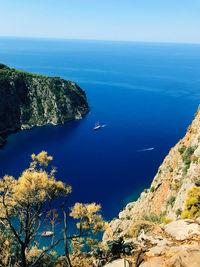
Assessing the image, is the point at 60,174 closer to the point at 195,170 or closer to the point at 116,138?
the point at 116,138

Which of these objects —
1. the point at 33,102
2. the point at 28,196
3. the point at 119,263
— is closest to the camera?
the point at 119,263

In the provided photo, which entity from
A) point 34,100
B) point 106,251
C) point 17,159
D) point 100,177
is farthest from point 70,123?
point 106,251

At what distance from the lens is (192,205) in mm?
27766

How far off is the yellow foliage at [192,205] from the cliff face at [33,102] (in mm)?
96672

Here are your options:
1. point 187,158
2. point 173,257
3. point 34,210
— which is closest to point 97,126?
point 187,158

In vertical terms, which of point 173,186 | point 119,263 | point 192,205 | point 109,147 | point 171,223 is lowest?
point 119,263

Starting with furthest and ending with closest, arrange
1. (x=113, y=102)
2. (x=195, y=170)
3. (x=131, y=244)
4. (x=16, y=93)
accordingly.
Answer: (x=113, y=102), (x=16, y=93), (x=195, y=170), (x=131, y=244)

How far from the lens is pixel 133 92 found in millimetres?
193000

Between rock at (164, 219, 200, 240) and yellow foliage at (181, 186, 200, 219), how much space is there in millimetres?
6410

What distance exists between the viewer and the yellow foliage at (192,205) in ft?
87.4

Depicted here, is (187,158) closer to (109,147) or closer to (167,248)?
(167,248)

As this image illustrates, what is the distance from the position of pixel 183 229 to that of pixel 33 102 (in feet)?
398

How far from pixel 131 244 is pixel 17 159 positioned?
248 feet

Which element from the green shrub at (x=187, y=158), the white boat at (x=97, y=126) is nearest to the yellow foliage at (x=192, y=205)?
the green shrub at (x=187, y=158)
